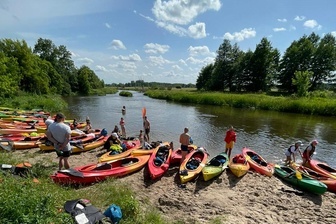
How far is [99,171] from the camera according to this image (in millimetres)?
7848

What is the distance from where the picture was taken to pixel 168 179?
853 centimetres

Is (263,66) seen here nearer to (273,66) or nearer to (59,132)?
(273,66)

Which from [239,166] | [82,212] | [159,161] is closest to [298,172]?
[239,166]

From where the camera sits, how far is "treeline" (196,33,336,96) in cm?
4872

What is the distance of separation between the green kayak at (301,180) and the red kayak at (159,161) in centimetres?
459

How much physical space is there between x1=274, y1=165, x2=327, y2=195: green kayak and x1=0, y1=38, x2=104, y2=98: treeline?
25.4 meters

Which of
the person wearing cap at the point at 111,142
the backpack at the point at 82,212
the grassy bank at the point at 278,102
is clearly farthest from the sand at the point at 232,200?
the grassy bank at the point at 278,102

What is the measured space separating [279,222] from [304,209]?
4.63 ft

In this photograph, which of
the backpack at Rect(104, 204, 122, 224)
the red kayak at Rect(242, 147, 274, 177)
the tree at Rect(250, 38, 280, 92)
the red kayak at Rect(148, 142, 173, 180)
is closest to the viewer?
the backpack at Rect(104, 204, 122, 224)

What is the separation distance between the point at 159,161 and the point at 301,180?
5332 millimetres

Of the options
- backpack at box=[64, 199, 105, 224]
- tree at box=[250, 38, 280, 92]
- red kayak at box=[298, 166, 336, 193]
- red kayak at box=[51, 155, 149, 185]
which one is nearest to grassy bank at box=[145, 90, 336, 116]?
tree at box=[250, 38, 280, 92]

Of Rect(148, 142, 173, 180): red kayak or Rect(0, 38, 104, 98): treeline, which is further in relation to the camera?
Rect(0, 38, 104, 98): treeline

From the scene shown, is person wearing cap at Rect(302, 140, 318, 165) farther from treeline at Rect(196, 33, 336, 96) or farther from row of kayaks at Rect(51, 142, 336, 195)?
treeline at Rect(196, 33, 336, 96)

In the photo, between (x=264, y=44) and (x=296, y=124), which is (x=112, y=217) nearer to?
(x=296, y=124)
